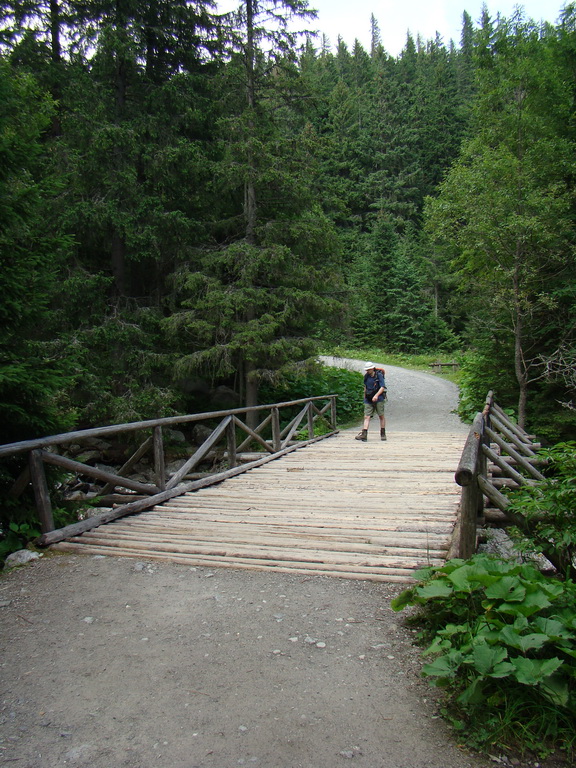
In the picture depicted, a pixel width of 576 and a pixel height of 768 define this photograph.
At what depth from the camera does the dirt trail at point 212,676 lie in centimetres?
190

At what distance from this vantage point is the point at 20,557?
3893mm

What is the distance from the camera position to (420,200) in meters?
47.1

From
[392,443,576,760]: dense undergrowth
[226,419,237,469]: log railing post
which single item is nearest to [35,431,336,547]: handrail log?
[226,419,237,469]: log railing post

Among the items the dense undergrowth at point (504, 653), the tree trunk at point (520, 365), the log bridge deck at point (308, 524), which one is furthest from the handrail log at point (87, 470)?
the tree trunk at point (520, 365)

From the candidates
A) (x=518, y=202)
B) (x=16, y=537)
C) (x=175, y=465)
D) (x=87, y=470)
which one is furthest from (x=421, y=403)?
(x=16, y=537)

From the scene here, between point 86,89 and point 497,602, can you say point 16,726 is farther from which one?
point 86,89

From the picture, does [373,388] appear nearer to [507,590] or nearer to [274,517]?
[274,517]

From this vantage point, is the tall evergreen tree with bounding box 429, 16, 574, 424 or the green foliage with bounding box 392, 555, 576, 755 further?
the tall evergreen tree with bounding box 429, 16, 574, 424

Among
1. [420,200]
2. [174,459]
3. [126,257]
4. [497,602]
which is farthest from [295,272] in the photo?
[420,200]

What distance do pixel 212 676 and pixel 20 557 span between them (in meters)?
2.33

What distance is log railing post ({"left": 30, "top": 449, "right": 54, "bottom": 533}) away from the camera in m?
4.17

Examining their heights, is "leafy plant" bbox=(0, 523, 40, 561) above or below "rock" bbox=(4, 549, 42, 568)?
above

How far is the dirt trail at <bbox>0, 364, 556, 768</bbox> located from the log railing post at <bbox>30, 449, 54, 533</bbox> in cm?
78

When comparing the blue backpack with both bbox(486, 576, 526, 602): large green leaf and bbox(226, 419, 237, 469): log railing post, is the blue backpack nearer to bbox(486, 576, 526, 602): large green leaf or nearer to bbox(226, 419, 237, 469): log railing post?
bbox(226, 419, 237, 469): log railing post
